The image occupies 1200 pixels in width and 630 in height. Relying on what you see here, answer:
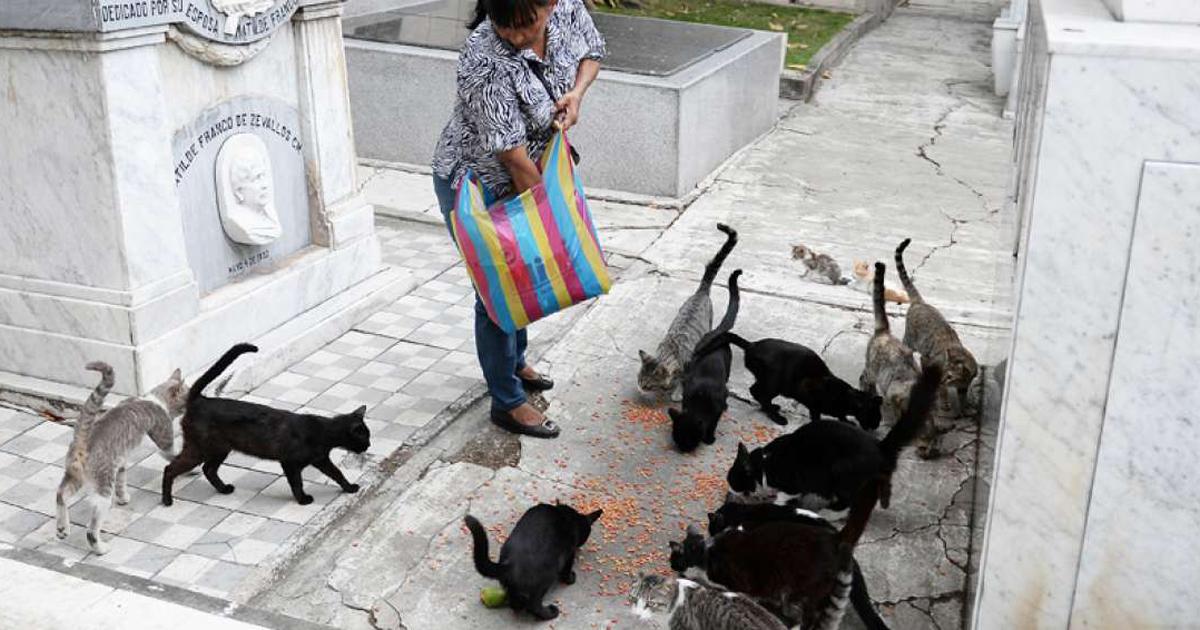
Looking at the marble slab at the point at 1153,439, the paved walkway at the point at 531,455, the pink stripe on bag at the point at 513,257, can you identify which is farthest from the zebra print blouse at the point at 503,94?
the marble slab at the point at 1153,439

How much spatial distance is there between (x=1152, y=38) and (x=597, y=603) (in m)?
2.17

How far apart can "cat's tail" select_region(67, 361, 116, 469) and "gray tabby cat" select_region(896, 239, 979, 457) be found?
117 inches

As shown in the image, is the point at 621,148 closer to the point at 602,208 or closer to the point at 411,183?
the point at 602,208

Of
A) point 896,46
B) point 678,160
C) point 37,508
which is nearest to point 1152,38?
point 37,508

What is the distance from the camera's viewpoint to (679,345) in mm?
5000

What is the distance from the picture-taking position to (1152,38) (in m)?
2.60

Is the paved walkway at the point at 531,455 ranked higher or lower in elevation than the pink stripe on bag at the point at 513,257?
lower

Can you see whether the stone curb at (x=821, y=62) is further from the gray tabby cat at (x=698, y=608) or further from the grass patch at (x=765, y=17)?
the gray tabby cat at (x=698, y=608)

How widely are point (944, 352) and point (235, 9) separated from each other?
3231mm

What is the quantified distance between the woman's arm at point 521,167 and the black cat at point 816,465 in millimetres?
1162

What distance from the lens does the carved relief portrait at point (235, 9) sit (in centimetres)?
478

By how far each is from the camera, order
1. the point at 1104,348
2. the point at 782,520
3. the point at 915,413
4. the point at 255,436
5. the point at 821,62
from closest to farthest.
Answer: the point at 1104,348, the point at 915,413, the point at 782,520, the point at 255,436, the point at 821,62

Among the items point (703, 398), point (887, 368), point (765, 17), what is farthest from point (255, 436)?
point (765, 17)

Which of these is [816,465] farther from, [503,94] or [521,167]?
[503,94]
